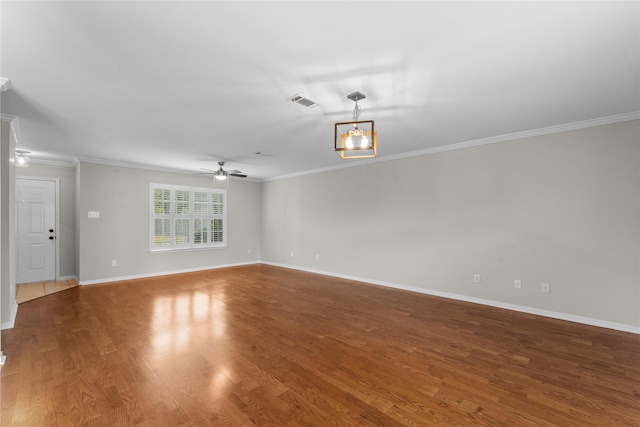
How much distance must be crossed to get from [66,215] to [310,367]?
22.4 ft

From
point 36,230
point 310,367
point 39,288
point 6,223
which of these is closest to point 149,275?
point 39,288

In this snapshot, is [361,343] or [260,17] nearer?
[260,17]

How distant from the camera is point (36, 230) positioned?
19.1 feet

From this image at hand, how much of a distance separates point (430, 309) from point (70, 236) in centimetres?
766

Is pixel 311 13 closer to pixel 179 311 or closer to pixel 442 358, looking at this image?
pixel 442 358

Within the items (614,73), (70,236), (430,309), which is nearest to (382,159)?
(430,309)

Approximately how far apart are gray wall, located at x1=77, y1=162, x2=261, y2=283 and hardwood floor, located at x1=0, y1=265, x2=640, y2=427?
1597mm

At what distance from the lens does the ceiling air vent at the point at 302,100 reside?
9.31ft

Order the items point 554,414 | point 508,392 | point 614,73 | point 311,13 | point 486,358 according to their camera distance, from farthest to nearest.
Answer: point 486,358, point 614,73, point 508,392, point 554,414, point 311,13

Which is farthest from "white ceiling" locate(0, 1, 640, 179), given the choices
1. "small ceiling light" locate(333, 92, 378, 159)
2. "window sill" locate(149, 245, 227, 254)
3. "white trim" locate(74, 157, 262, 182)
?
"window sill" locate(149, 245, 227, 254)

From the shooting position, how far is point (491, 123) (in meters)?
3.69

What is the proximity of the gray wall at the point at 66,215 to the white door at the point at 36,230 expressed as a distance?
0.42 feet

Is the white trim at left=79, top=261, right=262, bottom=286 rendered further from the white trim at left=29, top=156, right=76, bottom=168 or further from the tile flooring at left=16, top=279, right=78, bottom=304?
the white trim at left=29, top=156, right=76, bottom=168

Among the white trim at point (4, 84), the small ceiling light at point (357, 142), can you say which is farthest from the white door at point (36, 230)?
the small ceiling light at point (357, 142)
